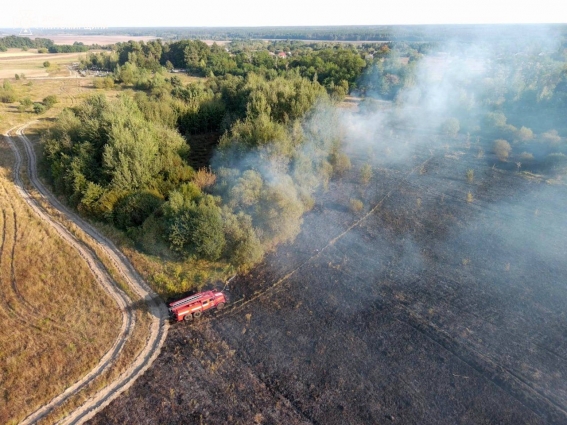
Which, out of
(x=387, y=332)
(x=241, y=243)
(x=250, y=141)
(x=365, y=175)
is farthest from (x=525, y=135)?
(x=241, y=243)

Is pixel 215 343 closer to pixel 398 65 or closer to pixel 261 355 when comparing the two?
pixel 261 355

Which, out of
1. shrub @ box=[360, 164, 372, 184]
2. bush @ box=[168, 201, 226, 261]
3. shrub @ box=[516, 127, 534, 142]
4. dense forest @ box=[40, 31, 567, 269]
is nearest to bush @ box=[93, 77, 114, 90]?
dense forest @ box=[40, 31, 567, 269]

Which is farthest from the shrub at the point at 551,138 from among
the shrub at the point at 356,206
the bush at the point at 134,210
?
the bush at the point at 134,210

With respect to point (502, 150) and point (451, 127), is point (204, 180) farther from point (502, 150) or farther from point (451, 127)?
point (451, 127)

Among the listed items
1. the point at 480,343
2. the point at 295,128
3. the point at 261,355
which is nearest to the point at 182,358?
the point at 261,355

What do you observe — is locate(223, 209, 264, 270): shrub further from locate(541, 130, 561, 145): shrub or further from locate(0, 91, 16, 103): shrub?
locate(0, 91, 16, 103): shrub

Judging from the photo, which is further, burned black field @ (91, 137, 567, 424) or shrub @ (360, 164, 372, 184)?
shrub @ (360, 164, 372, 184)

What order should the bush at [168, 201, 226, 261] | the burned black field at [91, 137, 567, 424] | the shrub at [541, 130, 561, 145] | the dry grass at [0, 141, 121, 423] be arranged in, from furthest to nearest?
the shrub at [541, 130, 561, 145]
the bush at [168, 201, 226, 261]
the dry grass at [0, 141, 121, 423]
the burned black field at [91, 137, 567, 424]

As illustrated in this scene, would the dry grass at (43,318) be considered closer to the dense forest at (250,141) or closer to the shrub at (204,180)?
the dense forest at (250,141)
